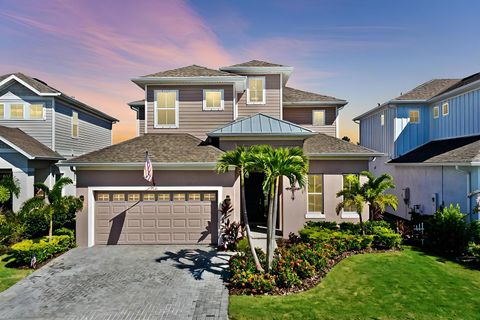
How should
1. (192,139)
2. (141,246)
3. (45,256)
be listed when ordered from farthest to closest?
(192,139) < (141,246) < (45,256)

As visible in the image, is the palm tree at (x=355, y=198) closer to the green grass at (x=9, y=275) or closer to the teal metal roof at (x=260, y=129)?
the teal metal roof at (x=260, y=129)

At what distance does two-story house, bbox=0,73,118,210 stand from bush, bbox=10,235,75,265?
473 cm

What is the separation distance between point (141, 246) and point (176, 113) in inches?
285

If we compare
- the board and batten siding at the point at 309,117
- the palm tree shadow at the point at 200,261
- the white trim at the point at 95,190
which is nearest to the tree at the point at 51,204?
the white trim at the point at 95,190

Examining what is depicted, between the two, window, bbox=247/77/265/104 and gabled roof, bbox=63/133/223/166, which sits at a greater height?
window, bbox=247/77/265/104

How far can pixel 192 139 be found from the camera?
15.2 metres

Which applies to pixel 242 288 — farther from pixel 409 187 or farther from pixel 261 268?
pixel 409 187

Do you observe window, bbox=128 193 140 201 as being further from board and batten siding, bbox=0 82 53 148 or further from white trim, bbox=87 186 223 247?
board and batten siding, bbox=0 82 53 148

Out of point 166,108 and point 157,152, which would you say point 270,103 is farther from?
point 157,152

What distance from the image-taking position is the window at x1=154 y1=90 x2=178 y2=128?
15.6 meters

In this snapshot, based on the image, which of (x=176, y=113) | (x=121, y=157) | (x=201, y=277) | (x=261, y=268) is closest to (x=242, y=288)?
(x=261, y=268)

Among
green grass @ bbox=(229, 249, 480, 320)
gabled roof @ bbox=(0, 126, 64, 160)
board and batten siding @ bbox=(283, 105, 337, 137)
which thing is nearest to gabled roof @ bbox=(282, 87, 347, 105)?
board and batten siding @ bbox=(283, 105, 337, 137)

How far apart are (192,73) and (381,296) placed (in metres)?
13.6

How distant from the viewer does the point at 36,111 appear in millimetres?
17922
